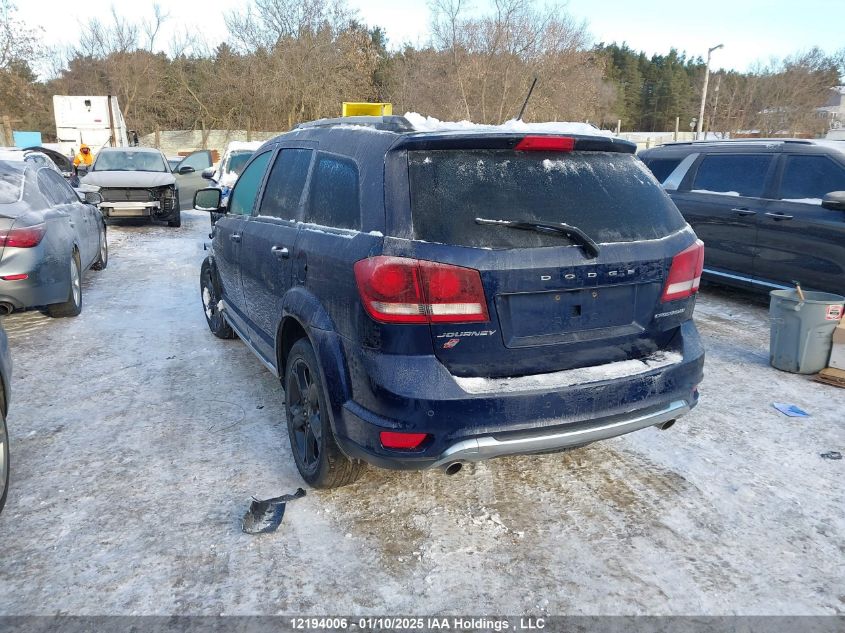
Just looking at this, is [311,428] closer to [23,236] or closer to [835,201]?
[23,236]

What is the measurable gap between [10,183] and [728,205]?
7596 millimetres

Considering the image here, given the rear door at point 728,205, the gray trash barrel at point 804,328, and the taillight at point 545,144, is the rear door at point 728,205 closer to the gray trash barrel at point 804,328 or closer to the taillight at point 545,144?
the gray trash barrel at point 804,328

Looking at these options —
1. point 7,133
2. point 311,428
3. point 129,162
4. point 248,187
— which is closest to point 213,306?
point 248,187

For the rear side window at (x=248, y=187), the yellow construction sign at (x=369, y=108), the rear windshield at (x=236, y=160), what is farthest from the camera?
the rear windshield at (x=236, y=160)

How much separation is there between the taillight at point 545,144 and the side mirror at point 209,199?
10.3ft

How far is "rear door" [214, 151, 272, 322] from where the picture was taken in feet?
14.8

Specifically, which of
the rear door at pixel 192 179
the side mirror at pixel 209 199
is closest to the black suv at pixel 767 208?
the side mirror at pixel 209 199

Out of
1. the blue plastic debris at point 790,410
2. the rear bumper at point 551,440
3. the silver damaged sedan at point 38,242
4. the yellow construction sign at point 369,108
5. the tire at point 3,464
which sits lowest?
the blue plastic debris at point 790,410

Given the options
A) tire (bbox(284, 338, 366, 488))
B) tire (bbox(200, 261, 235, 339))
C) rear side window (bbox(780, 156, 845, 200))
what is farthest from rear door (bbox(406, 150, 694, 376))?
rear side window (bbox(780, 156, 845, 200))

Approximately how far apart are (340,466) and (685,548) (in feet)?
5.42

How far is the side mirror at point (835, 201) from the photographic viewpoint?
19.4 feet

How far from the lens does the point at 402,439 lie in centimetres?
A: 261

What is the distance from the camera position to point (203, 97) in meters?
43.2

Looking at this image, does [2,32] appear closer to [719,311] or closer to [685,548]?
[719,311]
